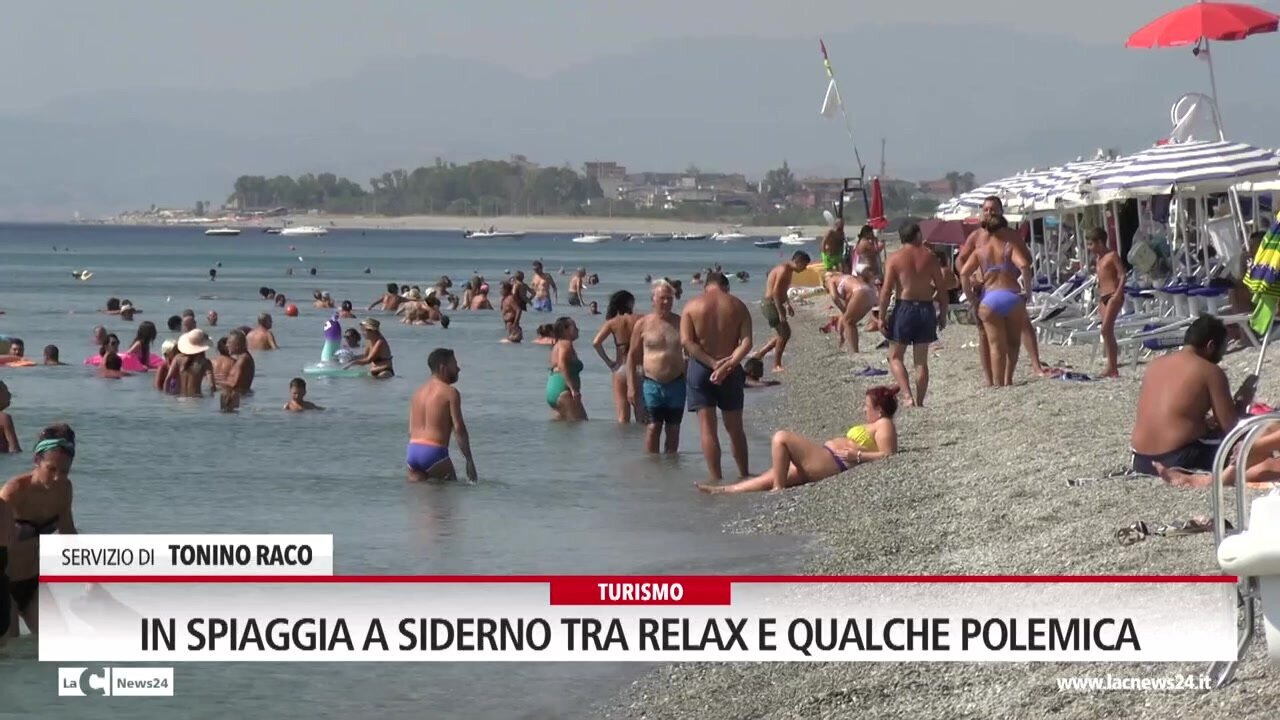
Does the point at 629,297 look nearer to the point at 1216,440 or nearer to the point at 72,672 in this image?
the point at 1216,440

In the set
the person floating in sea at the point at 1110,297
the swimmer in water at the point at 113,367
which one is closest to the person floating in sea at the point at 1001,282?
the person floating in sea at the point at 1110,297

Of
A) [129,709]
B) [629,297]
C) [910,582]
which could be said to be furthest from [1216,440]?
[629,297]

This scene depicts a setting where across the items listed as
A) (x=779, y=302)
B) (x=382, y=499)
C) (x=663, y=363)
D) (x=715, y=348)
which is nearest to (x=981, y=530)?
(x=715, y=348)

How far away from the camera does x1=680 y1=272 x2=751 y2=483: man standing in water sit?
11297mm

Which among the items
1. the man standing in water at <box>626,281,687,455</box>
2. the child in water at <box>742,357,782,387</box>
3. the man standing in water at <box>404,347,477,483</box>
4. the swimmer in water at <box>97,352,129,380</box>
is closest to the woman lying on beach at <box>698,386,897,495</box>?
the man standing in water at <box>626,281,687,455</box>

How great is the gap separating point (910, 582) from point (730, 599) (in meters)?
0.91

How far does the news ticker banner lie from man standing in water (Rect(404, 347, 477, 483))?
4368mm

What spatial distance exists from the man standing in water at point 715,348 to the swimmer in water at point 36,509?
460 centimetres

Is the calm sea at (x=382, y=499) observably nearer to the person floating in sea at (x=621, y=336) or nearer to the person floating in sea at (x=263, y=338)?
the person floating in sea at (x=621, y=336)

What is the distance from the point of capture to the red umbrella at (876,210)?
30559mm

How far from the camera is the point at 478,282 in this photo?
40094 millimetres

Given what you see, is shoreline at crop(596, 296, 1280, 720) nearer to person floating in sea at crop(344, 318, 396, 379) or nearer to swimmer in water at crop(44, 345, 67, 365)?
person floating in sea at crop(344, 318, 396, 379)

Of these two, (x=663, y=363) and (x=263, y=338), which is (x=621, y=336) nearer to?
(x=663, y=363)

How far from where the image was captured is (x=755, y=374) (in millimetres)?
19516
